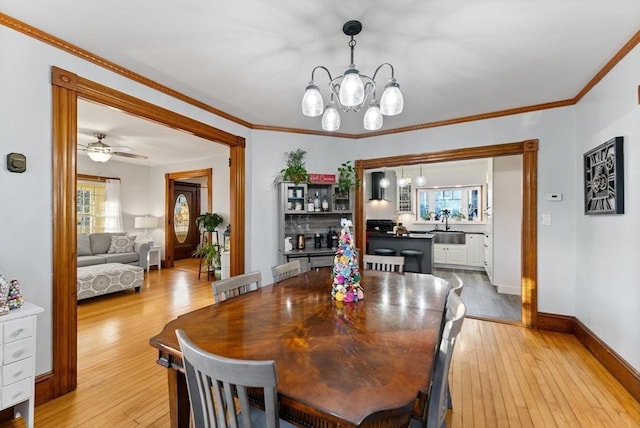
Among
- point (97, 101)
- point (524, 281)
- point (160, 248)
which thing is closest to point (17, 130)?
point (97, 101)

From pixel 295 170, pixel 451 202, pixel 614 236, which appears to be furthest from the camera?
pixel 451 202

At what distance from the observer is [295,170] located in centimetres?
383

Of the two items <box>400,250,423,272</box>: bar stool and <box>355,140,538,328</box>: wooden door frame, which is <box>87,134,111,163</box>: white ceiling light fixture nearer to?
<box>400,250,423,272</box>: bar stool

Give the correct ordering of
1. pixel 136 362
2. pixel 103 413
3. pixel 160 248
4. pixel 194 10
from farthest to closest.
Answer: pixel 160 248, pixel 136 362, pixel 103 413, pixel 194 10

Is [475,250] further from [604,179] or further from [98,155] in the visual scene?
[98,155]

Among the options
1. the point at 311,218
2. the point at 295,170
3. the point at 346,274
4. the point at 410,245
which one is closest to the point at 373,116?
the point at 346,274

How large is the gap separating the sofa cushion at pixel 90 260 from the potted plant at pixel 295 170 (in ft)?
12.5

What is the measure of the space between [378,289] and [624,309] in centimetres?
190

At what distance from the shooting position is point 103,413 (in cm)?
189

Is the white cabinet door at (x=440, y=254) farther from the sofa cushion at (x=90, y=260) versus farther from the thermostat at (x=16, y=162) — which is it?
the thermostat at (x=16, y=162)

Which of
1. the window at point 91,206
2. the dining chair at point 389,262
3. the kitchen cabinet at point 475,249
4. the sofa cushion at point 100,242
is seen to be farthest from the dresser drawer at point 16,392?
the kitchen cabinet at point 475,249

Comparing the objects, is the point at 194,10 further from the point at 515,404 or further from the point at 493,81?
the point at 515,404

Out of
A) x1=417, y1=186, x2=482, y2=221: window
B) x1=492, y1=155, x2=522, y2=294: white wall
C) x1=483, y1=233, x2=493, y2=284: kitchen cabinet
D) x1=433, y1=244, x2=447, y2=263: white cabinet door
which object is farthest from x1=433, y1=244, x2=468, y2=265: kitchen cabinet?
x1=492, y1=155, x2=522, y2=294: white wall

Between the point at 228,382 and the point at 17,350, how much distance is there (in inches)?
65.8
